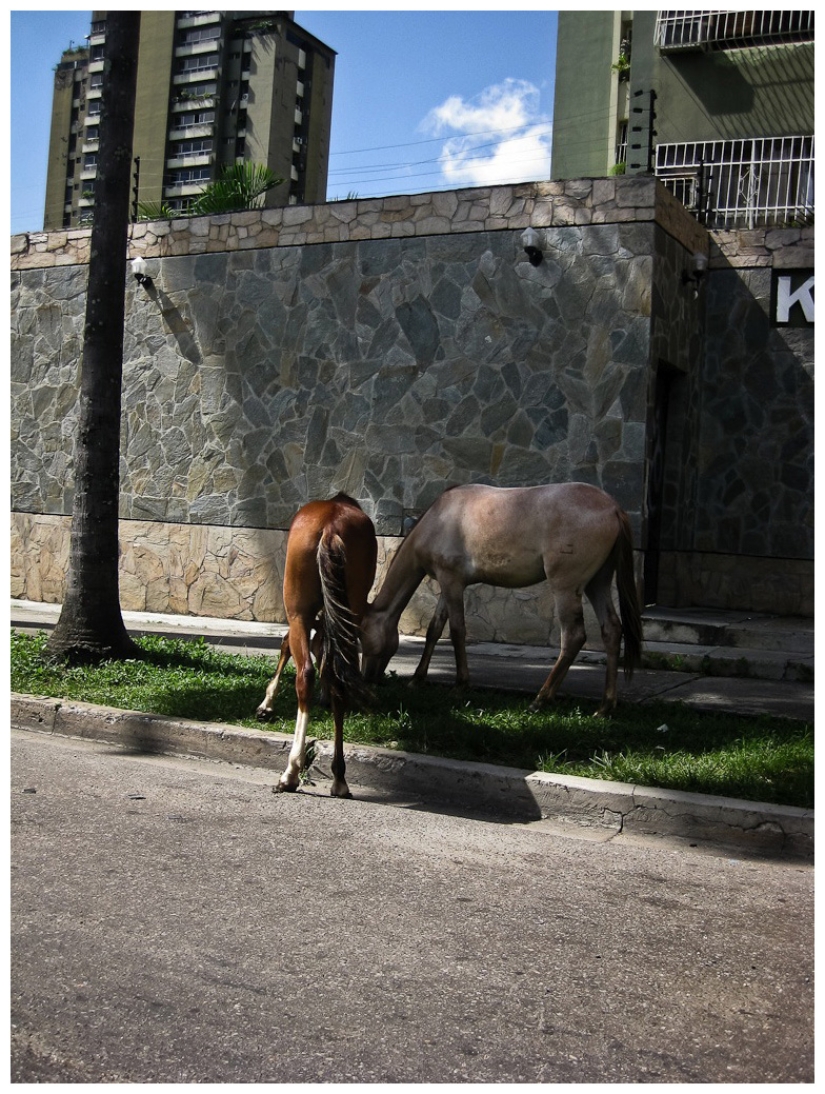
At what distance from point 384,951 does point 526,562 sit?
15.8 ft

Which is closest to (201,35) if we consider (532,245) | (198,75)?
(198,75)

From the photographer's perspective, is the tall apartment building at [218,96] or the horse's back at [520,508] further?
the tall apartment building at [218,96]

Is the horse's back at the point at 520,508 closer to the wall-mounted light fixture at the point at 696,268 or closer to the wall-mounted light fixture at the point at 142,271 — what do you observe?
the wall-mounted light fixture at the point at 696,268

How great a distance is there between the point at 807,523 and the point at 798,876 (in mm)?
8977

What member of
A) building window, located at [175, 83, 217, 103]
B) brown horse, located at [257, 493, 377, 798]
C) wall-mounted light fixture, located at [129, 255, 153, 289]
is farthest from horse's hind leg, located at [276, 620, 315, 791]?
building window, located at [175, 83, 217, 103]

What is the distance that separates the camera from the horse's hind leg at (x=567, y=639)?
8.20 metres

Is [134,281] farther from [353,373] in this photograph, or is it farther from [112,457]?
[112,457]

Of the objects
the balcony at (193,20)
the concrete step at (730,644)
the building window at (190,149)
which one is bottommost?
the concrete step at (730,644)

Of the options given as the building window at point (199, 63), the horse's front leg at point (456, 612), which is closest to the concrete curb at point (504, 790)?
the horse's front leg at point (456, 612)

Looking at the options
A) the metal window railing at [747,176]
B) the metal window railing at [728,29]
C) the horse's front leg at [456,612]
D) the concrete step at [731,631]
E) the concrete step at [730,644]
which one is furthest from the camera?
the metal window railing at [728,29]

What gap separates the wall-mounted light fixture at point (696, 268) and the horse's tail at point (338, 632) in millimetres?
8414

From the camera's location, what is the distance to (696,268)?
13562mm

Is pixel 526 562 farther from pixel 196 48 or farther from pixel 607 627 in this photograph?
pixel 196 48

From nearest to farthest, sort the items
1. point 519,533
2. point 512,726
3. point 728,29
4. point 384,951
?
point 384,951 → point 512,726 → point 519,533 → point 728,29
